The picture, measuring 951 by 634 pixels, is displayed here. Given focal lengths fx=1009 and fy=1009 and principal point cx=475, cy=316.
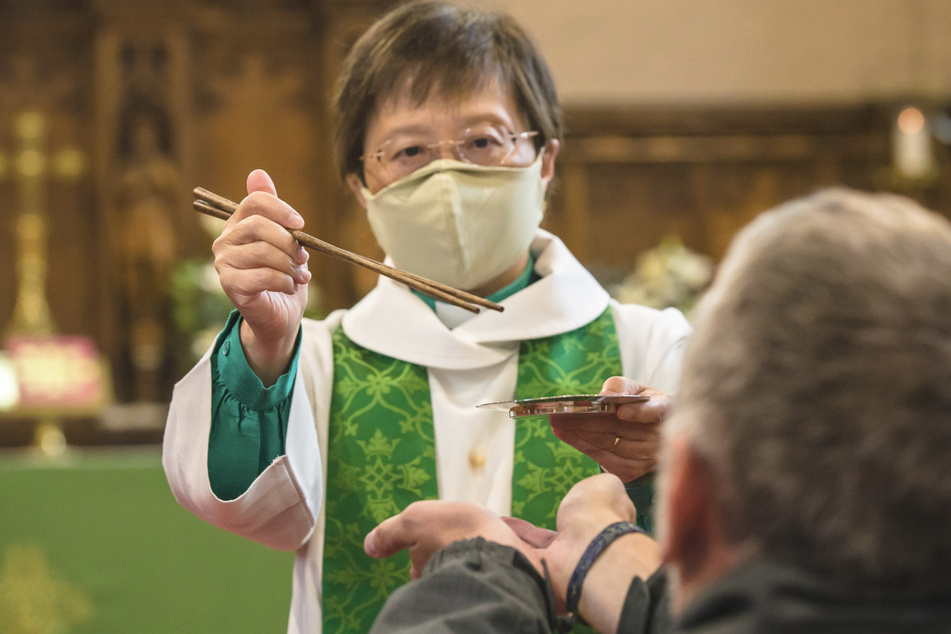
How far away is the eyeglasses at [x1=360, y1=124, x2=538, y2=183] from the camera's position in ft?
6.50

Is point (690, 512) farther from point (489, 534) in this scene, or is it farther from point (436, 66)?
point (436, 66)

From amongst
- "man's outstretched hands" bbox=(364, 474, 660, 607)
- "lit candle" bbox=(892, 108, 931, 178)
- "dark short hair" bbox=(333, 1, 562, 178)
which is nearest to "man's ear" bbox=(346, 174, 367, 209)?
"dark short hair" bbox=(333, 1, 562, 178)

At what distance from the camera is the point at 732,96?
618cm

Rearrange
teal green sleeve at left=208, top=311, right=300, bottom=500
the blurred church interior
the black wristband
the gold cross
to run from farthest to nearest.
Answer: the gold cross < the blurred church interior < teal green sleeve at left=208, top=311, right=300, bottom=500 < the black wristband

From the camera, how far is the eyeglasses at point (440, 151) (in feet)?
6.50

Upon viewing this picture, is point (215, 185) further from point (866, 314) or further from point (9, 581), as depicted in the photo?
point (866, 314)

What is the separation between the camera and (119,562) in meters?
3.19

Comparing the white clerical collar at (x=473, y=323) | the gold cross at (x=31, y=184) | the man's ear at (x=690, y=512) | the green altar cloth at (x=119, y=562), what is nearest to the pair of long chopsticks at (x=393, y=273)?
the white clerical collar at (x=473, y=323)

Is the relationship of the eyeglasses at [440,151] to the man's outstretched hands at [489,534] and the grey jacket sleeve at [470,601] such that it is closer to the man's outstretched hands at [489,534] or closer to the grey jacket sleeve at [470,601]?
the man's outstretched hands at [489,534]

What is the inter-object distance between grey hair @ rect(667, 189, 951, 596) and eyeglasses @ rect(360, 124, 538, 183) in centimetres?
125

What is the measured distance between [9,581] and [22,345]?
4.41 ft

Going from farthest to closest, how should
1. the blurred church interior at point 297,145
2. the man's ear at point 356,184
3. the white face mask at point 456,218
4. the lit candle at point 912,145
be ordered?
the lit candle at point 912,145, the blurred church interior at point 297,145, the man's ear at point 356,184, the white face mask at point 456,218

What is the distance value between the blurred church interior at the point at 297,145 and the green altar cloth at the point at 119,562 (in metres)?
0.66

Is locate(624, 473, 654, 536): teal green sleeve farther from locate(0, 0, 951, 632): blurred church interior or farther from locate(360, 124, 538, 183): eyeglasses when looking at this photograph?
locate(0, 0, 951, 632): blurred church interior
